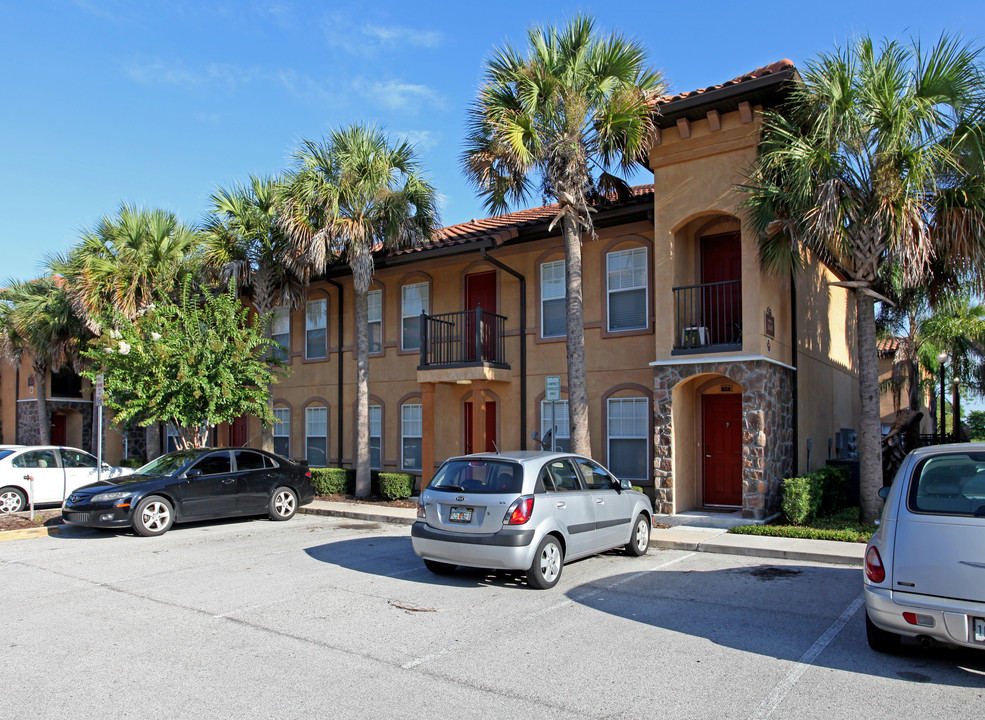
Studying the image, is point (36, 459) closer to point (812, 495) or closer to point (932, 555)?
point (812, 495)

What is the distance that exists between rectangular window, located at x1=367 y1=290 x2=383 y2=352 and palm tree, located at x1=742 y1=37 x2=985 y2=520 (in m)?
10.5

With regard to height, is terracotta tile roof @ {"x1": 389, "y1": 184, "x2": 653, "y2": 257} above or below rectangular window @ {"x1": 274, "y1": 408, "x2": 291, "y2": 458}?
above

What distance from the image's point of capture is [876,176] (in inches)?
443

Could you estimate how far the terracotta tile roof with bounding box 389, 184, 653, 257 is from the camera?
51.8 feet

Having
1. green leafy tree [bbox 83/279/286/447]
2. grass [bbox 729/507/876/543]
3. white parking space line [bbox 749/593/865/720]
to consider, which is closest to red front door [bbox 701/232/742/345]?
grass [bbox 729/507/876/543]

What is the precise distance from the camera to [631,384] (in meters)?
15.0

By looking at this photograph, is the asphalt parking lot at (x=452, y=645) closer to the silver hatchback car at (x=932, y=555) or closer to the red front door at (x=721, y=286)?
the silver hatchback car at (x=932, y=555)

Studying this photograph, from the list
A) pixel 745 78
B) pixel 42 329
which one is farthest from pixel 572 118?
pixel 42 329


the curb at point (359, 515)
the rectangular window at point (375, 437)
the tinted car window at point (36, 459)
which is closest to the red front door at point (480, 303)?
the rectangular window at point (375, 437)

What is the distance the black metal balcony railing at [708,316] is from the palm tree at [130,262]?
12081 millimetres

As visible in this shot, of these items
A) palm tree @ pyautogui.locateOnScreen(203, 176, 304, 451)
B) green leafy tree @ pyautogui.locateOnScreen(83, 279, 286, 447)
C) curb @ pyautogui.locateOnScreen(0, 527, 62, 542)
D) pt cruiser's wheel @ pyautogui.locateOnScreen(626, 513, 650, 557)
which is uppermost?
palm tree @ pyautogui.locateOnScreen(203, 176, 304, 451)

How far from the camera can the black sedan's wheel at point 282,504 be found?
14068 mm

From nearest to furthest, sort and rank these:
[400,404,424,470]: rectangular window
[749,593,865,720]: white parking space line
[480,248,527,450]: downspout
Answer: [749,593,865,720]: white parking space line → [480,248,527,450]: downspout → [400,404,424,470]: rectangular window

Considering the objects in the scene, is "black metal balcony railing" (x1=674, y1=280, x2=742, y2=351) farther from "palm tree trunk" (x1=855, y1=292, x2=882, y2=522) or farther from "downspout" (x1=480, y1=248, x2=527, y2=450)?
"downspout" (x1=480, y1=248, x2=527, y2=450)
